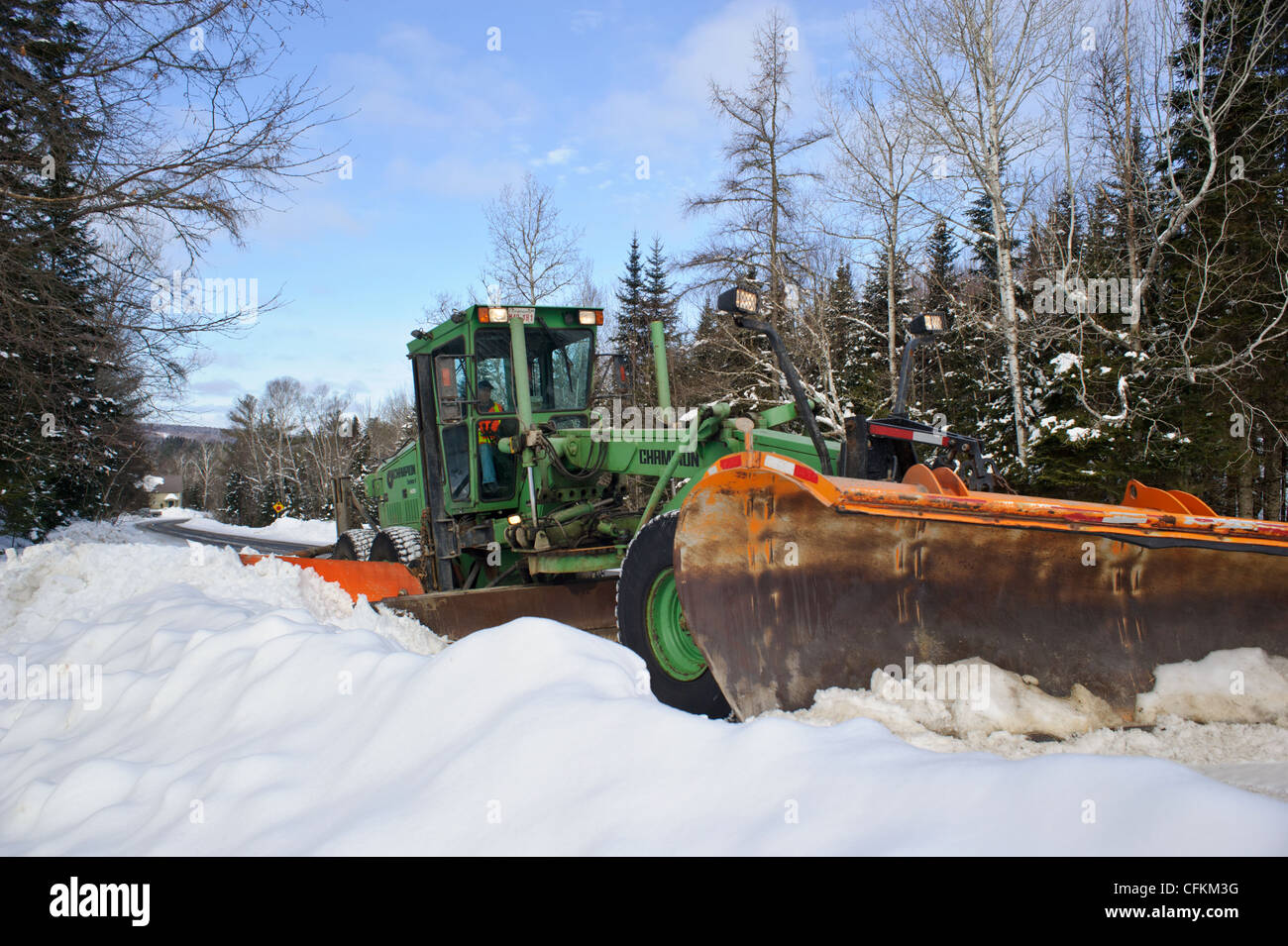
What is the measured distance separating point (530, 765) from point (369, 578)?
4.49 m

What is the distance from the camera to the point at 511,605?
5.95 meters

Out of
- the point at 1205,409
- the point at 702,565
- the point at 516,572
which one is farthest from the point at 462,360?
the point at 1205,409

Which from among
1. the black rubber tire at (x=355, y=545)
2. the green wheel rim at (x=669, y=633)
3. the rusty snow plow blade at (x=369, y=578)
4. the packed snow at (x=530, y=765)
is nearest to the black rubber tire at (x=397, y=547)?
the black rubber tire at (x=355, y=545)

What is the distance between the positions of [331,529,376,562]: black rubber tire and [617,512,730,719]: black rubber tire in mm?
4226

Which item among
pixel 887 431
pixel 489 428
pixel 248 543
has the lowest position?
pixel 248 543

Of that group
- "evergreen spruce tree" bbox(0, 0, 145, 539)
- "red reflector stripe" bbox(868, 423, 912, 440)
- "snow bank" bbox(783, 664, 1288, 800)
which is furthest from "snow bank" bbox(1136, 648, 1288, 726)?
"evergreen spruce tree" bbox(0, 0, 145, 539)

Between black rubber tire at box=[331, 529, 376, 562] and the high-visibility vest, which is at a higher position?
the high-visibility vest

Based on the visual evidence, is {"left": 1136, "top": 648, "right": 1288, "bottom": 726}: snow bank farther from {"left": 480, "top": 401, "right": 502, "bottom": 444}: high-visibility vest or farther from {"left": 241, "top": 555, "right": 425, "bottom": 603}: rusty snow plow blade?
{"left": 480, "top": 401, "right": 502, "bottom": 444}: high-visibility vest

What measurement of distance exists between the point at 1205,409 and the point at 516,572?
1236cm

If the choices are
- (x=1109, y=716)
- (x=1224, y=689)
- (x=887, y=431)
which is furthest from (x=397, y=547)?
(x=1224, y=689)

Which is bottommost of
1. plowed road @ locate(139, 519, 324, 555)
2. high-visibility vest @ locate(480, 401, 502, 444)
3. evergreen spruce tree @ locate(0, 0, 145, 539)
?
plowed road @ locate(139, 519, 324, 555)

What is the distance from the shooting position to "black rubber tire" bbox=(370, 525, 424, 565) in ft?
23.3

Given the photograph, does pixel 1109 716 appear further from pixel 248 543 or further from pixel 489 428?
pixel 248 543
